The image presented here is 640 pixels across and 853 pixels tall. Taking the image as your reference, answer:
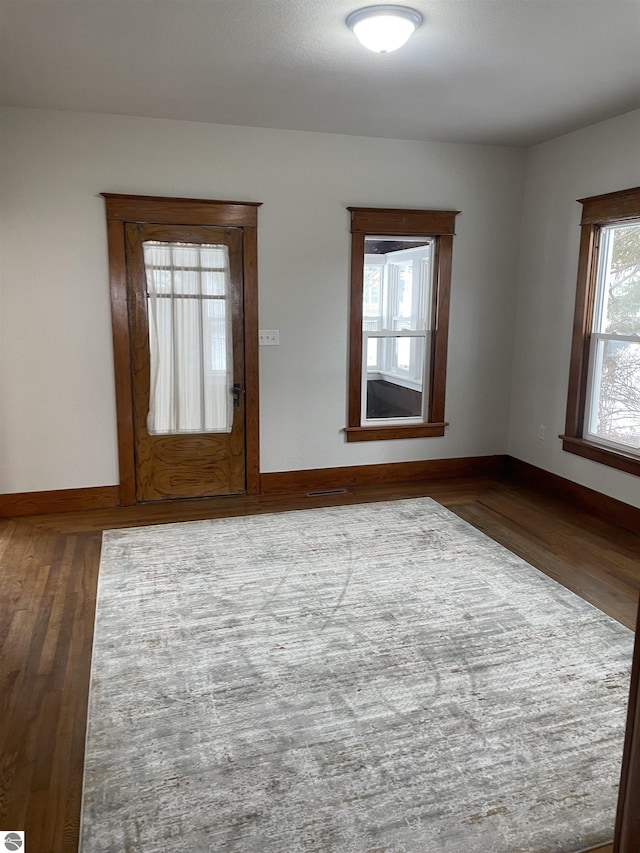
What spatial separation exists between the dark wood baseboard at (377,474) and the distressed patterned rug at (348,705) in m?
1.27

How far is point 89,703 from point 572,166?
4653mm

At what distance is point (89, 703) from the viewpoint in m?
2.46

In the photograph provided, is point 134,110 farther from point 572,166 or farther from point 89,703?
point 89,703

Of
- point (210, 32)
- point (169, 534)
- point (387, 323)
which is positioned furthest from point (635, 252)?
point (169, 534)

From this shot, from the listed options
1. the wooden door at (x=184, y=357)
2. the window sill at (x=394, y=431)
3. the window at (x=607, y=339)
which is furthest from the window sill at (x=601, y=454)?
the wooden door at (x=184, y=357)

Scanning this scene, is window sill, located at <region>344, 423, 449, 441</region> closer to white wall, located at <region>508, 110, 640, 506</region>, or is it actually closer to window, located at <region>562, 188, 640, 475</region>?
white wall, located at <region>508, 110, 640, 506</region>

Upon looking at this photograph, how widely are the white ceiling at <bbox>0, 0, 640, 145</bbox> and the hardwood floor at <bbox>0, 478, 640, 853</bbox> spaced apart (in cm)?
272

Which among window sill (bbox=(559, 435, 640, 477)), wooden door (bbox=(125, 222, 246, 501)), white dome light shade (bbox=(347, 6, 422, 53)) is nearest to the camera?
white dome light shade (bbox=(347, 6, 422, 53))

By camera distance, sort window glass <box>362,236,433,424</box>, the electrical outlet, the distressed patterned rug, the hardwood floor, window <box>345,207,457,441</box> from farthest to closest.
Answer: window glass <box>362,236,433,424</box>, window <box>345,207,457,441</box>, the electrical outlet, the hardwood floor, the distressed patterned rug

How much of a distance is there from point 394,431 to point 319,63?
2.88 m

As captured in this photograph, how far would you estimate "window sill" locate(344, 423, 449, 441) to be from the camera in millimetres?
5285

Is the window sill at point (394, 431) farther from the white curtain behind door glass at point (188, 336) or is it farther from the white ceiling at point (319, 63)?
the white ceiling at point (319, 63)

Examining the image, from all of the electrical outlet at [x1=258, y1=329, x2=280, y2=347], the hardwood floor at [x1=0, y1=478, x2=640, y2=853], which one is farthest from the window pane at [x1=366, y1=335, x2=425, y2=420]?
the electrical outlet at [x1=258, y1=329, x2=280, y2=347]

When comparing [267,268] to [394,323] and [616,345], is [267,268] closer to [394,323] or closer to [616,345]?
[394,323]
